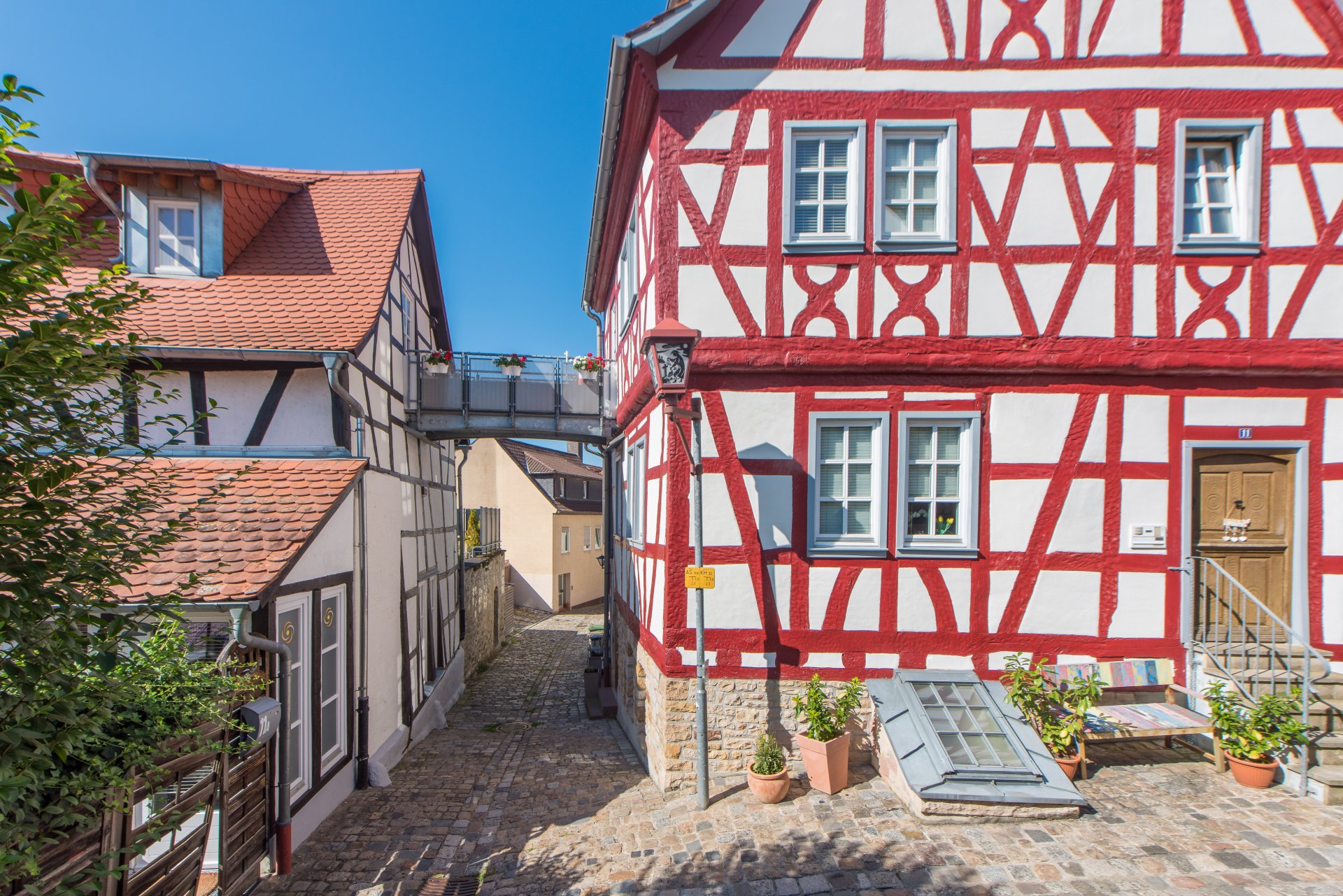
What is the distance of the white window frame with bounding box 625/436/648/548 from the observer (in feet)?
26.2

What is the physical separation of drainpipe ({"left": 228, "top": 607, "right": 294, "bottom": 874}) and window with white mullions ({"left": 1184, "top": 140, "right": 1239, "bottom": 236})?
9.33m

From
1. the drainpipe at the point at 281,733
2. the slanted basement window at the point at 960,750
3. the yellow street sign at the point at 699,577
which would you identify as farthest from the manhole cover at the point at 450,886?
the slanted basement window at the point at 960,750

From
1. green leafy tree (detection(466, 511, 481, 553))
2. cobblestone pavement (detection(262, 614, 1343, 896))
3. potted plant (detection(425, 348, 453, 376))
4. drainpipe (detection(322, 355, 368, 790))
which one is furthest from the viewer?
green leafy tree (detection(466, 511, 481, 553))

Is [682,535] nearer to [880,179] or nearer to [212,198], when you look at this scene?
[880,179]

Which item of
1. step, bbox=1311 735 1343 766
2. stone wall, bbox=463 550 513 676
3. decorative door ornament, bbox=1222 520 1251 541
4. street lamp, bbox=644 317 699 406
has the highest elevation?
street lamp, bbox=644 317 699 406

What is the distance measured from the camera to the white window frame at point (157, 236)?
8.09 meters

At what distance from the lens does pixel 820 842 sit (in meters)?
5.18

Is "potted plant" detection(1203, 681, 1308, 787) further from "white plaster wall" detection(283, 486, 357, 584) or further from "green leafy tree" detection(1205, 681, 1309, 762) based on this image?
"white plaster wall" detection(283, 486, 357, 584)

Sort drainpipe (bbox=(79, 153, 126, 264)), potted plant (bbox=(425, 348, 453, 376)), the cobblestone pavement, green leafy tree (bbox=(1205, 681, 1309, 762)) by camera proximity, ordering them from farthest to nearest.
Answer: potted plant (bbox=(425, 348, 453, 376))
drainpipe (bbox=(79, 153, 126, 264))
green leafy tree (bbox=(1205, 681, 1309, 762))
the cobblestone pavement

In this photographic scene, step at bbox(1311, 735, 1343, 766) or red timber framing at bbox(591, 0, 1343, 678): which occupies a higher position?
red timber framing at bbox(591, 0, 1343, 678)

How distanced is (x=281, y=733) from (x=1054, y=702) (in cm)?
704

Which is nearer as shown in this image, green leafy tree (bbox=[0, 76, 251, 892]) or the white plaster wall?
green leafy tree (bbox=[0, 76, 251, 892])

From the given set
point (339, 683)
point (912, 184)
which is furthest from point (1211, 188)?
point (339, 683)

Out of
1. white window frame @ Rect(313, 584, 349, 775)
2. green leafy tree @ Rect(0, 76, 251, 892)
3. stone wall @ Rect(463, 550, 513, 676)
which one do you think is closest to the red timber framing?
white window frame @ Rect(313, 584, 349, 775)
